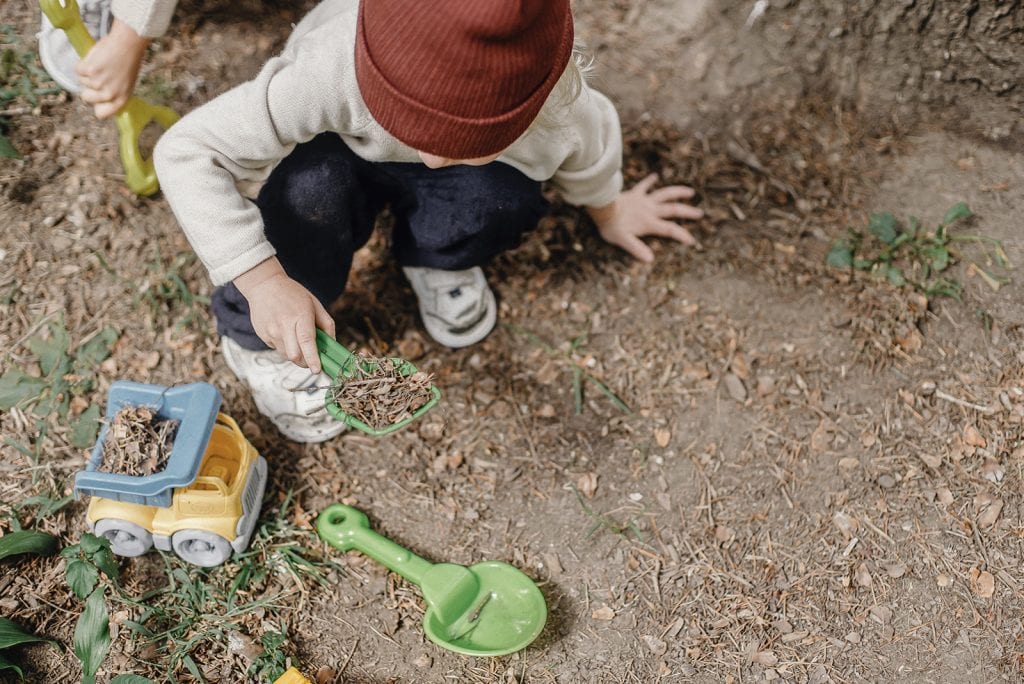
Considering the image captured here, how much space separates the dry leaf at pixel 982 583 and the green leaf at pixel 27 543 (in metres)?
1.86

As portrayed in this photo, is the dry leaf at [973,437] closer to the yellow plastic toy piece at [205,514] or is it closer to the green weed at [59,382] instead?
the yellow plastic toy piece at [205,514]

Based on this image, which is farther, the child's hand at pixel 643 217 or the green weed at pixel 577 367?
the child's hand at pixel 643 217

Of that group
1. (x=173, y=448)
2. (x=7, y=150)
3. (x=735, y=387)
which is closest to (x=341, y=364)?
(x=173, y=448)

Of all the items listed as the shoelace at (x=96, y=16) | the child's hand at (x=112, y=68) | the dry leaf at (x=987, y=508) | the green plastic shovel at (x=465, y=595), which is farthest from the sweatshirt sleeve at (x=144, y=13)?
the dry leaf at (x=987, y=508)

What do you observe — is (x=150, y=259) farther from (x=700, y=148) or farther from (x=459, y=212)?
(x=700, y=148)

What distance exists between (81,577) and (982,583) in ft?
5.82

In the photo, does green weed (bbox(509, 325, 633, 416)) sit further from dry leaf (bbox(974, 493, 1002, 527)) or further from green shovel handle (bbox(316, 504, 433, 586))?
dry leaf (bbox(974, 493, 1002, 527))

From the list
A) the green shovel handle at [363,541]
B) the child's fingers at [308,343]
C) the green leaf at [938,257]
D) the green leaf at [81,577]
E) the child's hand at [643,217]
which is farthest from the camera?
the child's hand at [643,217]

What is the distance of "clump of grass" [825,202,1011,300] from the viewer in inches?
84.0

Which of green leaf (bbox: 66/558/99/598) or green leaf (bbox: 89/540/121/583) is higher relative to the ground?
green leaf (bbox: 89/540/121/583)

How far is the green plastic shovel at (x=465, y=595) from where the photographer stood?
1.76 metres

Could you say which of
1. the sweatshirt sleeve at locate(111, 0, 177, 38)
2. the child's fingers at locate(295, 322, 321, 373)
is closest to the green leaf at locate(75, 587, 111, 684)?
the child's fingers at locate(295, 322, 321, 373)

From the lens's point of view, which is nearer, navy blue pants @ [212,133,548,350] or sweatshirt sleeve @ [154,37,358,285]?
sweatshirt sleeve @ [154,37,358,285]

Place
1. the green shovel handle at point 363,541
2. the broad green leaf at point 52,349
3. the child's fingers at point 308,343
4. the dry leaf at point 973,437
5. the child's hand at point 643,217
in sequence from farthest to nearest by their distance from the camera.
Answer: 1. the child's hand at point 643,217
2. the broad green leaf at point 52,349
3. the dry leaf at point 973,437
4. the green shovel handle at point 363,541
5. the child's fingers at point 308,343
